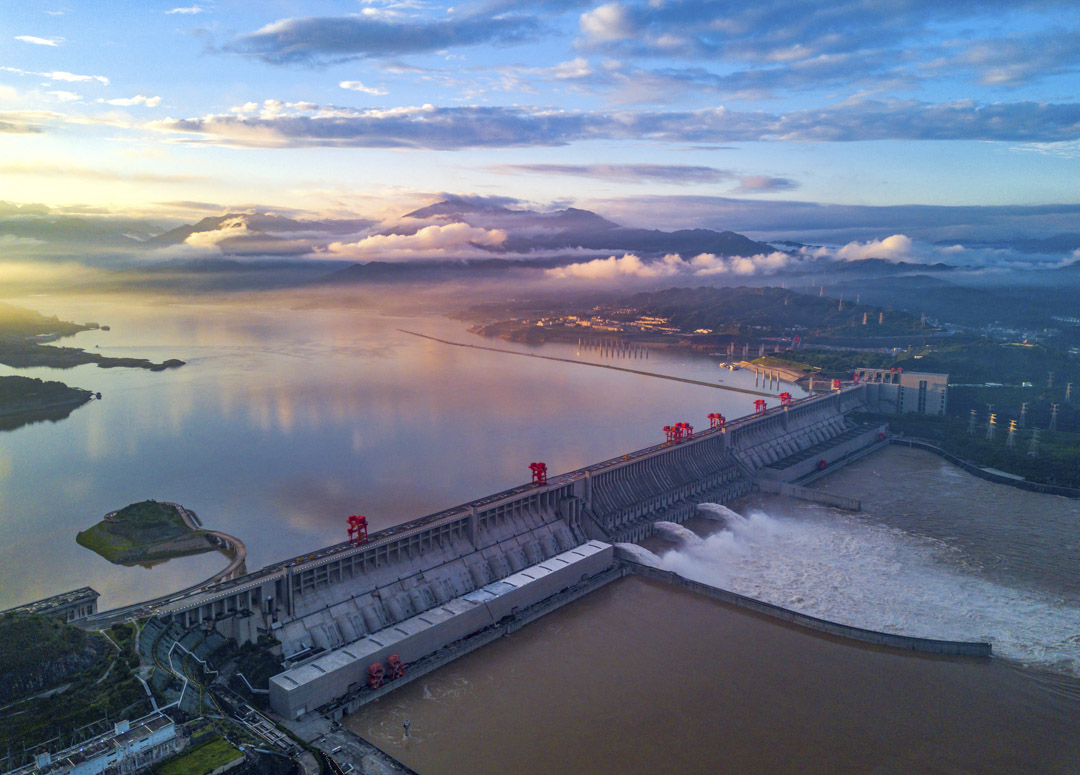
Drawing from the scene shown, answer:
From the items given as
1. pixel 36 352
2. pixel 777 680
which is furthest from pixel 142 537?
pixel 36 352

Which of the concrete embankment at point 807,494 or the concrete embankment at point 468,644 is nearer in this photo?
the concrete embankment at point 468,644

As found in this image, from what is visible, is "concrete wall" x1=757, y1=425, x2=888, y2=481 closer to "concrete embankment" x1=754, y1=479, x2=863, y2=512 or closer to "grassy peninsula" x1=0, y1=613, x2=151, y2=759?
"concrete embankment" x1=754, y1=479, x2=863, y2=512

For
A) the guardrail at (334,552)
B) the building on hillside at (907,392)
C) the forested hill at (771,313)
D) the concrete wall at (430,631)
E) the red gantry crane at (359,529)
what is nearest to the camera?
the concrete wall at (430,631)

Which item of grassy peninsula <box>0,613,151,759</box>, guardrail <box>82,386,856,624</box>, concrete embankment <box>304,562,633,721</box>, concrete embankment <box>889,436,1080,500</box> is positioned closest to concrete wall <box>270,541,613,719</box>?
concrete embankment <box>304,562,633,721</box>

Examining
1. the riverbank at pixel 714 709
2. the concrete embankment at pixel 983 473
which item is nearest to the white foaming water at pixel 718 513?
the riverbank at pixel 714 709

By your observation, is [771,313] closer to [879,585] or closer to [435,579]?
[879,585]

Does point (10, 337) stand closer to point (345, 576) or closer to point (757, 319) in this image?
point (345, 576)

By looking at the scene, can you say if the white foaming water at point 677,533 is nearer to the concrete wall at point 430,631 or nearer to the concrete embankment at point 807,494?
the concrete wall at point 430,631

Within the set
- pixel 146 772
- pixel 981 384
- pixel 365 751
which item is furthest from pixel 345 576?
pixel 981 384
